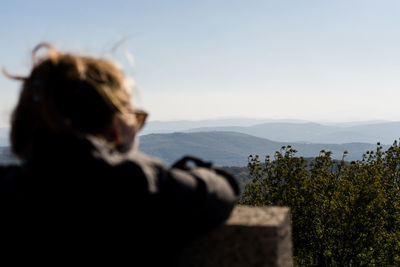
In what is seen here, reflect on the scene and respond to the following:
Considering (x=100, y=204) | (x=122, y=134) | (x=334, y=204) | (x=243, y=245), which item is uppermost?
(x=122, y=134)

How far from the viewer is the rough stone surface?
2.33 meters

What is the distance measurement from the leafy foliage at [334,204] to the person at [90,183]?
83.2 ft

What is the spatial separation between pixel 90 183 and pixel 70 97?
0.44 meters

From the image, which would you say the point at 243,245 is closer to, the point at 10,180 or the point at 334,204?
the point at 10,180

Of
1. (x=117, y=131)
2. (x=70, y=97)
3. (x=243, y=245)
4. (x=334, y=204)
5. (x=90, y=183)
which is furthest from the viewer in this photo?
(x=334, y=204)

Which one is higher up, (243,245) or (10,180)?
(10,180)

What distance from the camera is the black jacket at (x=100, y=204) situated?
5.49ft

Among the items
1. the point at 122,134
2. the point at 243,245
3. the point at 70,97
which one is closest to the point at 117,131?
the point at 122,134

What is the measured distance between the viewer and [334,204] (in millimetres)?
26891

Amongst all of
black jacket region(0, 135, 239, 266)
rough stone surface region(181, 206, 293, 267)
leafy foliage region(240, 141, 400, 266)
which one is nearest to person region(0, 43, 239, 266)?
black jacket region(0, 135, 239, 266)

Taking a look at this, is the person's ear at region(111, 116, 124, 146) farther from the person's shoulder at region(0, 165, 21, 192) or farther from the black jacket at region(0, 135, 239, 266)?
the person's shoulder at region(0, 165, 21, 192)

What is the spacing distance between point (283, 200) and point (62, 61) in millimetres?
28110

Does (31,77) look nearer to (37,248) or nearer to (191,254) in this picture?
(37,248)

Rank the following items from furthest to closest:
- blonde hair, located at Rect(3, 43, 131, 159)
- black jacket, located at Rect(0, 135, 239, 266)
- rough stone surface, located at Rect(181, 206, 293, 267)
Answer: rough stone surface, located at Rect(181, 206, 293, 267)
blonde hair, located at Rect(3, 43, 131, 159)
black jacket, located at Rect(0, 135, 239, 266)
